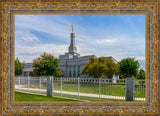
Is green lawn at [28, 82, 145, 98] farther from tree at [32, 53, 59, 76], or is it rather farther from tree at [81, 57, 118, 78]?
tree at [81, 57, 118, 78]

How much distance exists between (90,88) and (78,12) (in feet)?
11.9

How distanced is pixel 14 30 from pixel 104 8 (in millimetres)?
2433

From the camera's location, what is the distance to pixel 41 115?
321 centimetres

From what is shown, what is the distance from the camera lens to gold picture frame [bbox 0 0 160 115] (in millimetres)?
3191

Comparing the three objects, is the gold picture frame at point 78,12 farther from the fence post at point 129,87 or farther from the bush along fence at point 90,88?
the fence post at point 129,87

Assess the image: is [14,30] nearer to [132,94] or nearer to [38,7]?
[38,7]

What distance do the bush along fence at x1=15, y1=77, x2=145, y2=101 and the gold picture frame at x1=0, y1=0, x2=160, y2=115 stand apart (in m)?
1.01

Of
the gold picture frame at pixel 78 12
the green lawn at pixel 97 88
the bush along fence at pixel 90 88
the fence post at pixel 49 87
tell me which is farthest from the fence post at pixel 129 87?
the fence post at pixel 49 87

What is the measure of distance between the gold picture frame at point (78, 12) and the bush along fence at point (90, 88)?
1.01 m

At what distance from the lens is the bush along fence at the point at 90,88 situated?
4.80 m

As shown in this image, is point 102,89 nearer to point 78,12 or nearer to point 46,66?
point 78,12

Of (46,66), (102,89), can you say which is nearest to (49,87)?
(102,89)

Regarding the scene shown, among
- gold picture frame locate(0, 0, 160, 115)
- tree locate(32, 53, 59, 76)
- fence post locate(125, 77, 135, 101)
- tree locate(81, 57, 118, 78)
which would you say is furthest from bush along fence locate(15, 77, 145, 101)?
tree locate(81, 57, 118, 78)

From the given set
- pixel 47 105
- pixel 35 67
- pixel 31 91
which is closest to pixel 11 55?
pixel 47 105
